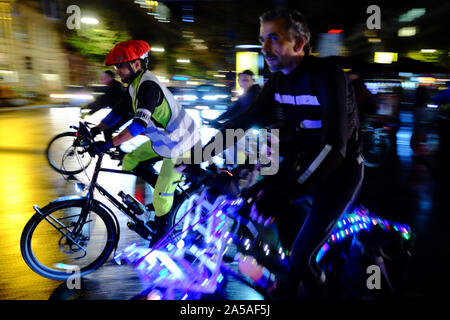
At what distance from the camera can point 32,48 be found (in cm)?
3388

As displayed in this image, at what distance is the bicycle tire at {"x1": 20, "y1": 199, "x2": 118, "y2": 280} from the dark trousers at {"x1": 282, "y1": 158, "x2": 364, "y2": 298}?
188cm

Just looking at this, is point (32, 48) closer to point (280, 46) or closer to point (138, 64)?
point (138, 64)

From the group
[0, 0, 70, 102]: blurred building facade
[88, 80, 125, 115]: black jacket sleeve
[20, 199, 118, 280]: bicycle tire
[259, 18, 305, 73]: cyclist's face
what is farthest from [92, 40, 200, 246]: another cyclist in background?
[0, 0, 70, 102]: blurred building facade

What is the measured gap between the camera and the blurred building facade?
98.6ft

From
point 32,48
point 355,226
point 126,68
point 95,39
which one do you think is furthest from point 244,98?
point 32,48

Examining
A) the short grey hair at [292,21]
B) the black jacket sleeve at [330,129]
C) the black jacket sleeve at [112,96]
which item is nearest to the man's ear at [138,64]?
the short grey hair at [292,21]

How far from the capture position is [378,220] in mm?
2406

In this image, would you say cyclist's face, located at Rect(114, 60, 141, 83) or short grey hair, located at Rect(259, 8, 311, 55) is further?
cyclist's face, located at Rect(114, 60, 141, 83)

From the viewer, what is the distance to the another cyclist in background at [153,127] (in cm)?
316

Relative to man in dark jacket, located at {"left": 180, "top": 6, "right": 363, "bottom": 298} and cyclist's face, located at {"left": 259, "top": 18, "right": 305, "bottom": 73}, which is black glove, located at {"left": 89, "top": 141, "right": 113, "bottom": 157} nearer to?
man in dark jacket, located at {"left": 180, "top": 6, "right": 363, "bottom": 298}

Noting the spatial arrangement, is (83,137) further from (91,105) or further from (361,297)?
(91,105)

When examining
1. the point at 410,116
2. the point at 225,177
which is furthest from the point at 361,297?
the point at 410,116

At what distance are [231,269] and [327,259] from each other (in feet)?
2.41

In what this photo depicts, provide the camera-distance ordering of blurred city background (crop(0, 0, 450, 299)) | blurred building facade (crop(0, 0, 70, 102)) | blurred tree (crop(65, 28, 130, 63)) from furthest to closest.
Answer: blurred tree (crop(65, 28, 130, 63)) → blurred building facade (crop(0, 0, 70, 102)) → blurred city background (crop(0, 0, 450, 299))
